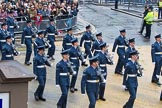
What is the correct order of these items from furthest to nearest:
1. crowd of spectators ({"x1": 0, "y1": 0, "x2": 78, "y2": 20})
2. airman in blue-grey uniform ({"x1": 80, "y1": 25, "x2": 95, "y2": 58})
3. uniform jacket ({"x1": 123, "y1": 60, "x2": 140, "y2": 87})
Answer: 1. crowd of spectators ({"x1": 0, "y1": 0, "x2": 78, "y2": 20})
2. airman in blue-grey uniform ({"x1": 80, "y1": 25, "x2": 95, "y2": 58})
3. uniform jacket ({"x1": 123, "y1": 60, "x2": 140, "y2": 87})

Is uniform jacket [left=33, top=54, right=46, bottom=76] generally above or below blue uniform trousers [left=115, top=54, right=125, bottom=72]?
above

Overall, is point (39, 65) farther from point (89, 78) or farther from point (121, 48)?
point (121, 48)

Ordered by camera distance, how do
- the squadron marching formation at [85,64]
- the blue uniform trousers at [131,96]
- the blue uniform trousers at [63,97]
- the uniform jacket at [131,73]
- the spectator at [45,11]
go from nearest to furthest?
the squadron marching formation at [85,64]
the blue uniform trousers at [63,97]
the blue uniform trousers at [131,96]
the uniform jacket at [131,73]
the spectator at [45,11]

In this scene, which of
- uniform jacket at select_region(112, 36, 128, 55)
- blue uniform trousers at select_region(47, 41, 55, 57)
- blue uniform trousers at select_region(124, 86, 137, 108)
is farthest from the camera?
blue uniform trousers at select_region(47, 41, 55, 57)

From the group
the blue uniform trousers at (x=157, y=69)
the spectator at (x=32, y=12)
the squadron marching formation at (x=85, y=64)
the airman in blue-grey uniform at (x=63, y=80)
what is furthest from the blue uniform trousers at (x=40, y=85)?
the spectator at (x=32, y=12)

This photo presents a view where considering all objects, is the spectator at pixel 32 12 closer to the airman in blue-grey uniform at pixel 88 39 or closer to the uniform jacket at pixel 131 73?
the airman in blue-grey uniform at pixel 88 39

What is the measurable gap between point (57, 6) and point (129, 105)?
1557 centimetres

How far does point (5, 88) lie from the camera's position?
4672 mm

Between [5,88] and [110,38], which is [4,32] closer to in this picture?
[110,38]

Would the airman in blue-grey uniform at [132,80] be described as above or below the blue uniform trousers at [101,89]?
above

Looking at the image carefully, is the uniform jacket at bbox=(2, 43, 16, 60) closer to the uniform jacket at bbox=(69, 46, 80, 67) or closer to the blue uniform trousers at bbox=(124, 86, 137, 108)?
the uniform jacket at bbox=(69, 46, 80, 67)

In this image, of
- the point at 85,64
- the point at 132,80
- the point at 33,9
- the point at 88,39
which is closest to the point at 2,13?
the point at 33,9

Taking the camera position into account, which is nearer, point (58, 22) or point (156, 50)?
point (156, 50)

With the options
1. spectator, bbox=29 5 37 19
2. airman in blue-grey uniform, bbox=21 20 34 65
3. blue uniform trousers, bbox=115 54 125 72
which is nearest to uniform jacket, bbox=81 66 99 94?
blue uniform trousers, bbox=115 54 125 72
